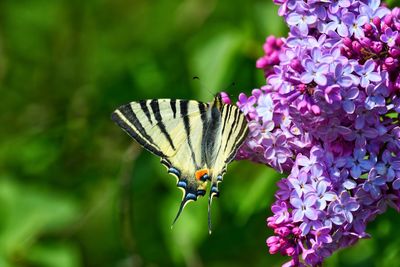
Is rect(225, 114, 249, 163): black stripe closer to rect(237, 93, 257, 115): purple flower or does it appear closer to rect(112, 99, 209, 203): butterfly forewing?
rect(237, 93, 257, 115): purple flower

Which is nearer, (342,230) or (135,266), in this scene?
(342,230)

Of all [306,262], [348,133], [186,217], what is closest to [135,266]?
[186,217]

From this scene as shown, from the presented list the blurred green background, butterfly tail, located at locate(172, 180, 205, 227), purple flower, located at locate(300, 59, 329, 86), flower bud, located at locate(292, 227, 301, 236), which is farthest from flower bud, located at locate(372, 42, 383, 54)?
the blurred green background

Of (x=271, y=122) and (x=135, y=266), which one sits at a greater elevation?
(x=271, y=122)

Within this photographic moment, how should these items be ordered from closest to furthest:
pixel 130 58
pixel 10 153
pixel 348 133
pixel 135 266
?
pixel 348 133, pixel 135 266, pixel 10 153, pixel 130 58

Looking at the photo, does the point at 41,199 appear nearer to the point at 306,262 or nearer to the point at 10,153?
the point at 10,153

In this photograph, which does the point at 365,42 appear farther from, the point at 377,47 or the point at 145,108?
the point at 145,108

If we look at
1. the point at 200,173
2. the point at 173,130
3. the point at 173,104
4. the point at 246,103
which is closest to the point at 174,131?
the point at 173,130
